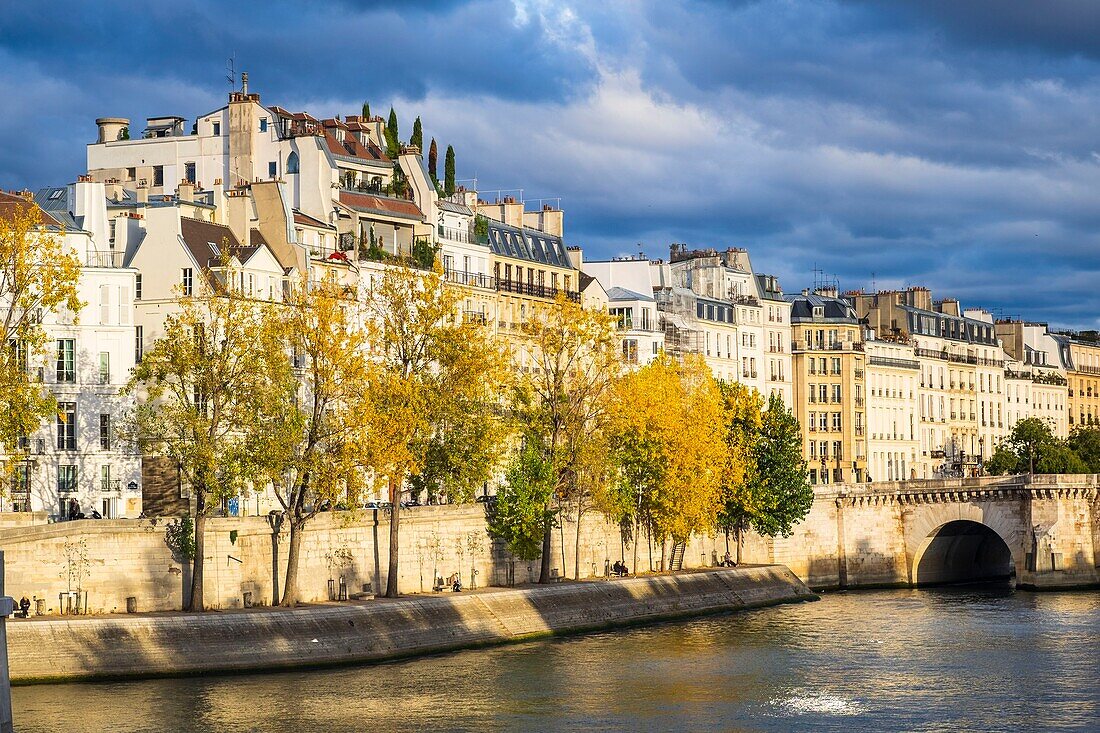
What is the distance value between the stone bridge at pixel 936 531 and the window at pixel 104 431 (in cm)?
4154

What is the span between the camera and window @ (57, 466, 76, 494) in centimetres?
7931

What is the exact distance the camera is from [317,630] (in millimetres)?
68750

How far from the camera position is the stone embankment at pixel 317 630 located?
204 ft

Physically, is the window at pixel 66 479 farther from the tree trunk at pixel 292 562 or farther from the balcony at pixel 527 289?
the balcony at pixel 527 289

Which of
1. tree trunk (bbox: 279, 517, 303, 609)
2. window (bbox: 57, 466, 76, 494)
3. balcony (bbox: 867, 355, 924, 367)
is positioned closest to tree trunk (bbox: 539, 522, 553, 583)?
tree trunk (bbox: 279, 517, 303, 609)

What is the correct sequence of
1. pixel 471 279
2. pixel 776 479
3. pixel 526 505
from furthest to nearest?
pixel 471 279 → pixel 776 479 → pixel 526 505

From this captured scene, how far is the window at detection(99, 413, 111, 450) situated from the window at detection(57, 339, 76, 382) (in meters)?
1.95

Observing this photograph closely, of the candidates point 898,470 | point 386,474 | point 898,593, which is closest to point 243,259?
point 386,474

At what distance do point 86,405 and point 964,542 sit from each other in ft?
205

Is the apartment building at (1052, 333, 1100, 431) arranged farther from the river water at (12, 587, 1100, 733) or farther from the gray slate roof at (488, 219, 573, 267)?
the river water at (12, 587, 1100, 733)

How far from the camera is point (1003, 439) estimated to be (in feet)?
525

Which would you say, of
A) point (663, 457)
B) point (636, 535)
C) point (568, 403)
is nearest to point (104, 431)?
point (568, 403)

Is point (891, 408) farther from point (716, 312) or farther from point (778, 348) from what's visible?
point (716, 312)

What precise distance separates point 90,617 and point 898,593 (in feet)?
185
